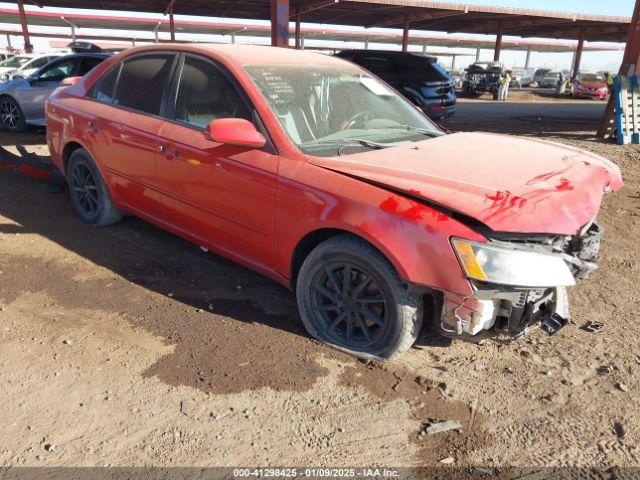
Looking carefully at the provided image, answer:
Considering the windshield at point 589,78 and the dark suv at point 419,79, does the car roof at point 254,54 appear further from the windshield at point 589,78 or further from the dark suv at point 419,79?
the windshield at point 589,78

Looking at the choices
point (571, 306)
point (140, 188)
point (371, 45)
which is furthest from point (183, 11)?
point (371, 45)

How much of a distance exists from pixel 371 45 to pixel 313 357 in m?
57.9

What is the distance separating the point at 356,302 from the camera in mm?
2771

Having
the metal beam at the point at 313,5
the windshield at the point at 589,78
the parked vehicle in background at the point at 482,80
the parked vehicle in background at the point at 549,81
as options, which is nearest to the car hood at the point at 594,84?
the windshield at the point at 589,78

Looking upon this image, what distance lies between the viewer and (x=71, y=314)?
10.8 ft

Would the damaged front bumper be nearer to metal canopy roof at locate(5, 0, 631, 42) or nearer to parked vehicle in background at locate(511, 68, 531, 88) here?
metal canopy roof at locate(5, 0, 631, 42)

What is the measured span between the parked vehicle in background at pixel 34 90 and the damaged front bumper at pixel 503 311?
398 inches

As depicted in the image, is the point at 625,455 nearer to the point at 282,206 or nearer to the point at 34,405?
the point at 282,206

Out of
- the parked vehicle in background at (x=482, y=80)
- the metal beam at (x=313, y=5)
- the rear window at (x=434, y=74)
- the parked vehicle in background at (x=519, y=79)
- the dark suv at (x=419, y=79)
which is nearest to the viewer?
the dark suv at (x=419, y=79)

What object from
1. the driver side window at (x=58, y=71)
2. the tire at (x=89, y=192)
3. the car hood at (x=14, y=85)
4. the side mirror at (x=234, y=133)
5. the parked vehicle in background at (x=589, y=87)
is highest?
the side mirror at (x=234, y=133)

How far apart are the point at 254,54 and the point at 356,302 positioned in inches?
77.3

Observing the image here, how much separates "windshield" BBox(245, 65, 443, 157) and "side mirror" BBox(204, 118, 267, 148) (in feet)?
0.72

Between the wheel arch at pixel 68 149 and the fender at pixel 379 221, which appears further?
the wheel arch at pixel 68 149

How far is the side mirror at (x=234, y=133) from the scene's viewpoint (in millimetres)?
2883
